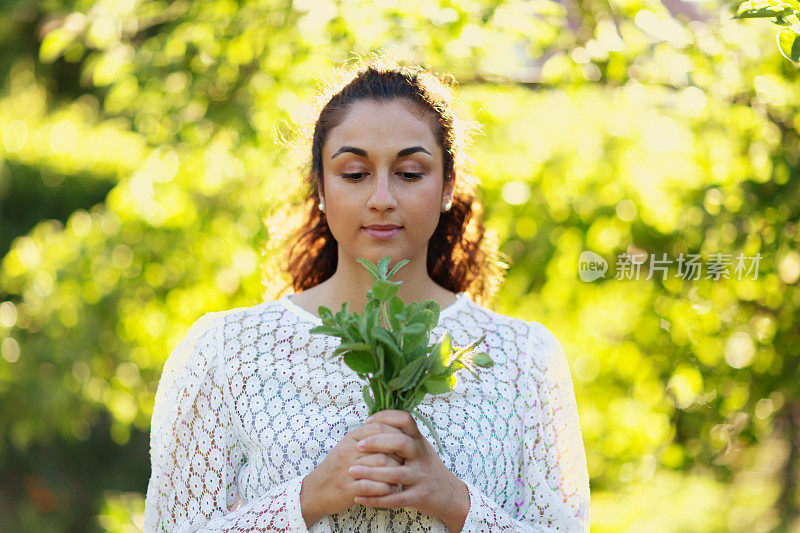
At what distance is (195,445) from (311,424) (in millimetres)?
250

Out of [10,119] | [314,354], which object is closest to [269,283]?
[314,354]

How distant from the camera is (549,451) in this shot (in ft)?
5.86

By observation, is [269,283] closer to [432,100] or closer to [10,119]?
[432,100]

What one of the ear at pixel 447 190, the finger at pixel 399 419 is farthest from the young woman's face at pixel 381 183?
the finger at pixel 399 419

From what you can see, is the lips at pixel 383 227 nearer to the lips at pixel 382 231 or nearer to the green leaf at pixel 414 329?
the lips at pixel 382 231

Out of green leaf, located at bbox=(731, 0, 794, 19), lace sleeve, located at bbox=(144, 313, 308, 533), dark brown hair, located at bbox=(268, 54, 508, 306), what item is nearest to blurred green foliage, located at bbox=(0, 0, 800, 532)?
dark brown hair, located at bbox=(268, 54, 508, 306)

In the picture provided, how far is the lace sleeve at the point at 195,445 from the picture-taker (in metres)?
1.73

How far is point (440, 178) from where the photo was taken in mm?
1728

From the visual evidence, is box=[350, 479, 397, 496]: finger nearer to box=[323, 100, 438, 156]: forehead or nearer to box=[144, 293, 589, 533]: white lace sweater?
box=[144, 293, 589, 533]: white lace sweater

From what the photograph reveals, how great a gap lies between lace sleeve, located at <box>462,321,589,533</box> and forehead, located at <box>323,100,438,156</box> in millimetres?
497

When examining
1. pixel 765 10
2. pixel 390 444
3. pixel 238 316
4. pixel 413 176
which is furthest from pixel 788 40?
pixel 238 316

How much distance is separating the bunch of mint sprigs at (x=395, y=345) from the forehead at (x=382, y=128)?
0.33 metres

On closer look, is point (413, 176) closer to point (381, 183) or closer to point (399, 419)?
point (381, 183)

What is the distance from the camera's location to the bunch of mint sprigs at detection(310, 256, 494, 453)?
1.37 meters
